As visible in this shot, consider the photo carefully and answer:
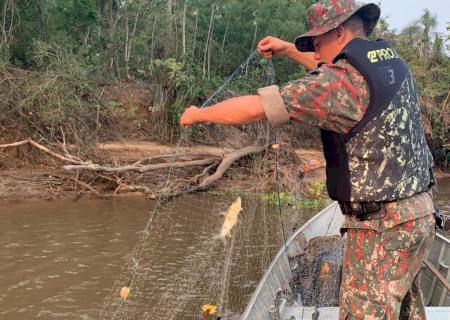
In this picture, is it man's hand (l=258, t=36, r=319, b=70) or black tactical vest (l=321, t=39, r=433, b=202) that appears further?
man's hand (l=258, t=36, r=319, b=70)

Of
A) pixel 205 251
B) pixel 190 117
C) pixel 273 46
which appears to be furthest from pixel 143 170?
pixel 190 117

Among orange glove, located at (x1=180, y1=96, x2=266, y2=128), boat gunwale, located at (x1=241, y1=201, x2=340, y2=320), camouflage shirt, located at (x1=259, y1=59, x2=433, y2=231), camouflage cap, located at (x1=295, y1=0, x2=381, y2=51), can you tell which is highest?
camouflage cap, located at (x1=295, y1=0, x2=381, y2=51)

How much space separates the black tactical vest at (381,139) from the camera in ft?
7.22

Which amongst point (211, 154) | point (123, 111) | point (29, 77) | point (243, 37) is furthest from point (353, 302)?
point (243, 37)

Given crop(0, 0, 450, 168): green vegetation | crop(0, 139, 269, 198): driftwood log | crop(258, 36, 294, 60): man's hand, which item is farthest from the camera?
crop(0, 0, 450, 168): green vegetation

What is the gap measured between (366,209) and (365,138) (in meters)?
0.34

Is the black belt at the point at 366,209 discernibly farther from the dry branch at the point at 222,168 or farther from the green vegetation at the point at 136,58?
the dry branch at the point at 222,168

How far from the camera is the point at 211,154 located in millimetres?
12477

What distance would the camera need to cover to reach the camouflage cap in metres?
2.36

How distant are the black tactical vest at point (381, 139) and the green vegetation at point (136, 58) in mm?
7368

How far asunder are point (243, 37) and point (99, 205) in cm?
925

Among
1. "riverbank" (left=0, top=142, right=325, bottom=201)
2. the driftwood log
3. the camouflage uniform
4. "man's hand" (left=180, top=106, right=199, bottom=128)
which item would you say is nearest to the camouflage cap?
the camouflage uniform

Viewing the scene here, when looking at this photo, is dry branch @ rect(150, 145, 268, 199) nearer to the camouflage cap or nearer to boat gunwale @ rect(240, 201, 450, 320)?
boat gunwale @ rect(240, 201, 450, 320)

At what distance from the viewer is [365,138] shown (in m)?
2.23
